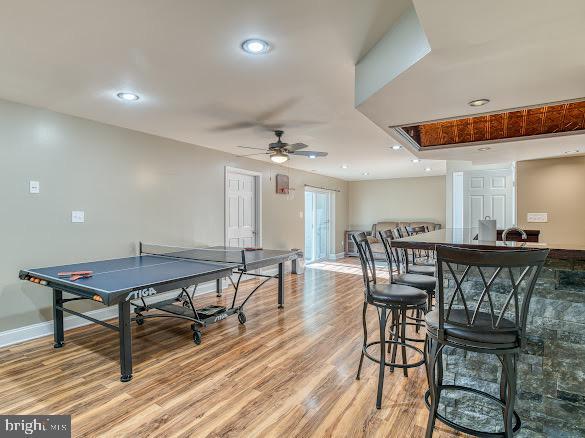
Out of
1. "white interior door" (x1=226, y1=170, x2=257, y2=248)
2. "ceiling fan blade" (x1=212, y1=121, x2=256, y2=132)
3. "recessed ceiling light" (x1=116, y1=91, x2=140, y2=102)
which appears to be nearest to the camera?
"recessed ceiling light" (x1=116, y1=91, x2=140, y2=102)

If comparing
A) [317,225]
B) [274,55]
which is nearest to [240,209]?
[317,225]

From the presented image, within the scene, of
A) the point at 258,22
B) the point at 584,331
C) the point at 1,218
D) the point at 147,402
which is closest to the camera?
the point at 584,331

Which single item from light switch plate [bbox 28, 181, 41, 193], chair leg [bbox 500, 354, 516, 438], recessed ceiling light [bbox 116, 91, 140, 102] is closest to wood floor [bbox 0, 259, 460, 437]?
chair leg [bbox 500, 354, 516, 438]

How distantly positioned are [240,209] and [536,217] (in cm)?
469

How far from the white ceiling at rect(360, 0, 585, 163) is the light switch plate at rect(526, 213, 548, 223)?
3.31m

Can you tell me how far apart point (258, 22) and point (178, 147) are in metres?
3.14

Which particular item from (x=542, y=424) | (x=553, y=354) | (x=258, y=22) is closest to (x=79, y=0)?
(x=258, y=22)

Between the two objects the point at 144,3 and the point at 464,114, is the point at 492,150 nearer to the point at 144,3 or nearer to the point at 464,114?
the point at 464,114

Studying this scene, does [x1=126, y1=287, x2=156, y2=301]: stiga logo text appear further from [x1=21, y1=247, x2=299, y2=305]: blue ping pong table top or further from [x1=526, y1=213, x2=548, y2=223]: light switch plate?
[x1=526, y1=213, x2=548, y2=223]: light switch plate

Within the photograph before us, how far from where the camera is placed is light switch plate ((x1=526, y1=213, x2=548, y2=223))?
4770mm

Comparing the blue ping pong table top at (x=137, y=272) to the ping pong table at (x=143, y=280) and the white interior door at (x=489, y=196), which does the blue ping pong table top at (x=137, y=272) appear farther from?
the white interior door at (x=489, y=196)

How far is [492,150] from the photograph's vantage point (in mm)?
3764

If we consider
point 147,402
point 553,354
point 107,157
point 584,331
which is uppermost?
point 107,157

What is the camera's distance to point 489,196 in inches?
216
